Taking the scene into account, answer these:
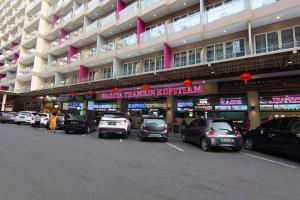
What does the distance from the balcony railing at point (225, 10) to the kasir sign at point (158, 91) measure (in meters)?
5.60

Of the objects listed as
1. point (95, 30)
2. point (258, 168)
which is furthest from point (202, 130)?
point (95, 30)

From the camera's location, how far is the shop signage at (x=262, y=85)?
1585cm

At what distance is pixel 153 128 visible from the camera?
1433 centimetres

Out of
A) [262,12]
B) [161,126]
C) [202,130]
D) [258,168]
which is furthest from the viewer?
[262,12]

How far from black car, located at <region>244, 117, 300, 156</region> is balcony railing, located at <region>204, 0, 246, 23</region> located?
391 inches

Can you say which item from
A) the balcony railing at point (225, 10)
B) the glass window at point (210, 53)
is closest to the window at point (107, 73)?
the glass window at point (210, 53)

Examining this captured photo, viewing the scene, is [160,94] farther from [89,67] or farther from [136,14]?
[89,67]

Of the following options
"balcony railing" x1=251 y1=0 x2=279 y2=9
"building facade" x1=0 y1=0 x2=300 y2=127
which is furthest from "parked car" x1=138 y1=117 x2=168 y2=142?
"balcony railing" x1=251 y1=0 x2=279 y2=9

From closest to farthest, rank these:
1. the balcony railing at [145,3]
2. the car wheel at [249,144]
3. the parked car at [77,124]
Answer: the car wheel at [249,144] → the parked car at [77,124] → the balcony railing at [145,3]

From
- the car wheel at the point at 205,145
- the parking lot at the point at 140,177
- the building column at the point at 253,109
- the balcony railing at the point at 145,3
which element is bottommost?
the parking lot at the point at 140,177

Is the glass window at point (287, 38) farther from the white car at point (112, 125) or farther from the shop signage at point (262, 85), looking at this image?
the white car at point (112, 125)

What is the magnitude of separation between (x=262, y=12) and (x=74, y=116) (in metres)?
16.3

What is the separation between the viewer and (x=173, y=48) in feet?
74.8

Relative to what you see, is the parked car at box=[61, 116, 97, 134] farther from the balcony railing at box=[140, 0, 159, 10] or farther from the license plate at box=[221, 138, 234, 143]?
the balcony railing at box=[140, 0, 159, 10]
